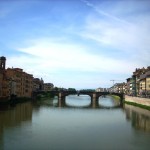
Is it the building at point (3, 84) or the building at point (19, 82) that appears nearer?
the building at point (3, 84)

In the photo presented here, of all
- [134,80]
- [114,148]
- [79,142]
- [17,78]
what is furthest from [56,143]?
[134,80]

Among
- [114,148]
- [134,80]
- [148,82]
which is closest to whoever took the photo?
[114,148]

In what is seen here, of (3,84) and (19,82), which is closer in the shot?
(3,84)

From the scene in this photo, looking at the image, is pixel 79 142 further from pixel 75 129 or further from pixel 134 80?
pixel 134 80

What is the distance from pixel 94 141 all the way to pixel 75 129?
6.43m

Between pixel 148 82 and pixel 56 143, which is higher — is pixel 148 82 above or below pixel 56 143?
above

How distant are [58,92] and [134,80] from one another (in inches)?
944

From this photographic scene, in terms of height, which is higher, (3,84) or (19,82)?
(19,82)

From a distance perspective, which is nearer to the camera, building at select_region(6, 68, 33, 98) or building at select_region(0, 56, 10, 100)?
building at select_region(0, 56, 10, 100)

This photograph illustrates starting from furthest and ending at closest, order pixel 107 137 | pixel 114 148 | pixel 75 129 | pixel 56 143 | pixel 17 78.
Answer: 1. pixel 17 78
2. pixel 75 129
3. pixel 107 137
4. pixel 56 143
5. pixel 114 148

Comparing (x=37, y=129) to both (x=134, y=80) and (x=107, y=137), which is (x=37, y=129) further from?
(x=134, y=80)

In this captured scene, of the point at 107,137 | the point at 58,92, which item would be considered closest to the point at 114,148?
the point at 107,137

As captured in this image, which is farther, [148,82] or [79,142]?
[148,82]

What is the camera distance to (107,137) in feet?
86.4
